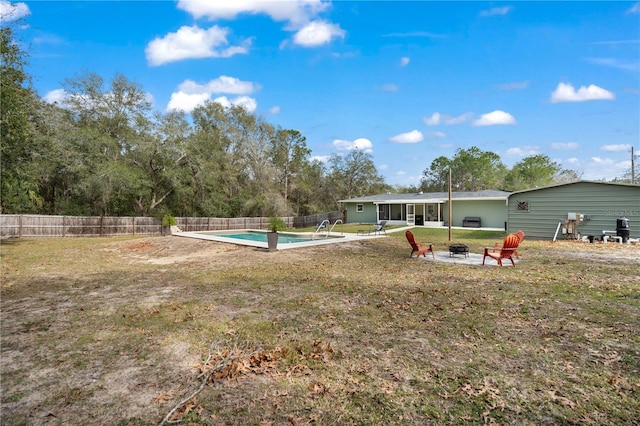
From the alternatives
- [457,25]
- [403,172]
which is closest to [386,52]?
[457,25]

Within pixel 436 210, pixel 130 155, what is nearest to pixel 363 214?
pixel 436 210

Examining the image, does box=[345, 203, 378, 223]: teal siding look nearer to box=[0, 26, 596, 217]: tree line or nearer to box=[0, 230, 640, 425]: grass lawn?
box=[0, 26, 596, 217]: tree line

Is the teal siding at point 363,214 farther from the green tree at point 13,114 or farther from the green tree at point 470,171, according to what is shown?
the green tree at point 13,114

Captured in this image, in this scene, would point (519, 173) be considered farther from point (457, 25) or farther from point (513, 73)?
point (457, 25)

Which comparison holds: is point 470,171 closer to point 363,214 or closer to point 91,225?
point 363,214

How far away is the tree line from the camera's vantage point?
11.8 meters

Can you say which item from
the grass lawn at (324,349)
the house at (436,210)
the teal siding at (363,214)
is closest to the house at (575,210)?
the house at (436,210)

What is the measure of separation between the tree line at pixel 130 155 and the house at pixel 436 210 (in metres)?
6.59

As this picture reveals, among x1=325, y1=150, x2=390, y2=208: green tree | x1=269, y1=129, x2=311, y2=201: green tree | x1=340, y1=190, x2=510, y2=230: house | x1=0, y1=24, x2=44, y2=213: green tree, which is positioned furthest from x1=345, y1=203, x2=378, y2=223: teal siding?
x1=0, y1=24, x2=44, y2=213: green tree

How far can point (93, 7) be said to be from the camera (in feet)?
30.9

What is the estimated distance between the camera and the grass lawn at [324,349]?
7.47 feet

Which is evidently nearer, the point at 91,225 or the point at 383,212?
the point at 91,225

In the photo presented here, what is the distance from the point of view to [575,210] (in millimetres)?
13359

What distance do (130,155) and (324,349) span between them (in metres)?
23.4
